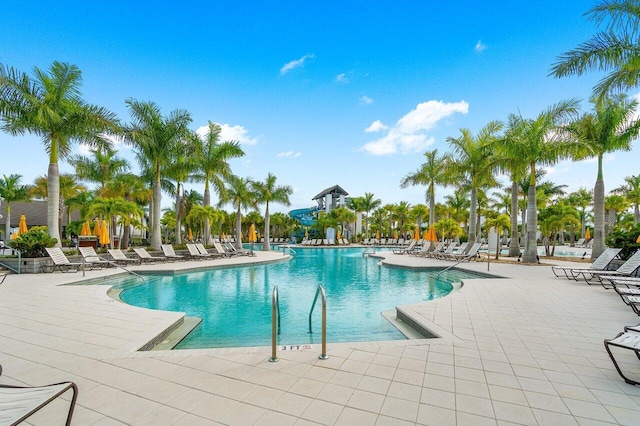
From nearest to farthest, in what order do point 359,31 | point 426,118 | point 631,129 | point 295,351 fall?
point 295,351
point 631,129
point 359,31
point 426,118

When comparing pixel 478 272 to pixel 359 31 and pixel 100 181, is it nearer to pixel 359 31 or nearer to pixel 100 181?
pixel 359 31

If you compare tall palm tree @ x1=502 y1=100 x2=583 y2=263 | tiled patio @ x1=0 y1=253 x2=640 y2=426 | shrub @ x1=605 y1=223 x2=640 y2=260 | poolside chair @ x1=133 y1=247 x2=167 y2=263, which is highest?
tall palm tree @ x1=502 y1=100 x2=583 y2=263

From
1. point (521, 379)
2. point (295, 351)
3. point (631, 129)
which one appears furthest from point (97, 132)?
point (631, 129)

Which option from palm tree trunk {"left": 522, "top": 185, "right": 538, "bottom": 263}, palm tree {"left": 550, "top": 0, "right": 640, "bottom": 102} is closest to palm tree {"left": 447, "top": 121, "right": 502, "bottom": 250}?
palm tree trunk {"left": 522, "top": 185, "right": 538, "bottom": 263}

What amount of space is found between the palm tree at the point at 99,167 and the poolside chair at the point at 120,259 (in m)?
11.4

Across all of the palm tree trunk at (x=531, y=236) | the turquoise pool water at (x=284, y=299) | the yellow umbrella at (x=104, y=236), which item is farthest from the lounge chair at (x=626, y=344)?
the yellow umbrella at (x=104, y=236)

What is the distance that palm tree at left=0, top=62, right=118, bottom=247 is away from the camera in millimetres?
11414

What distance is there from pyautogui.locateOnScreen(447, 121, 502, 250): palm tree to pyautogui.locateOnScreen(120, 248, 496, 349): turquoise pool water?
717 cm

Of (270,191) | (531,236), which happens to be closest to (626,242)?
(531,236)

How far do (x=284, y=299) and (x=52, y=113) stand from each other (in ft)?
35.8

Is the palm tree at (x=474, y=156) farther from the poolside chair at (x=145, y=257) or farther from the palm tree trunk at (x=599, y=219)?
the poolside chair at (x=145, y=257)

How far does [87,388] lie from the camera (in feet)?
9.82

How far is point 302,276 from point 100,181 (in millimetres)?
19223

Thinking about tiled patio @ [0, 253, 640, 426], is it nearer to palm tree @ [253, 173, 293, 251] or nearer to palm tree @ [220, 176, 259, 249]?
palm tree @ [220, 176, 259, 249]
